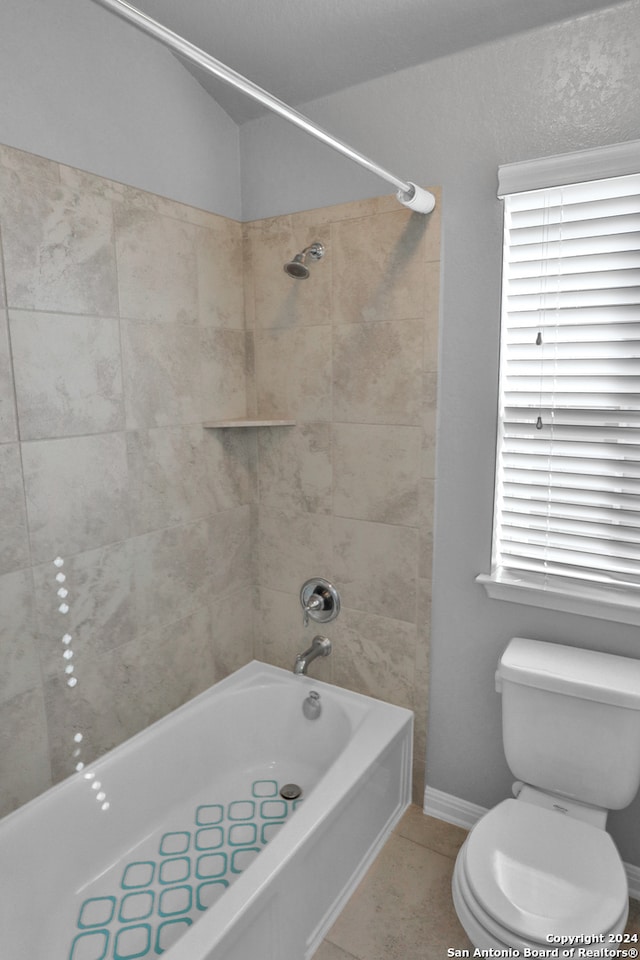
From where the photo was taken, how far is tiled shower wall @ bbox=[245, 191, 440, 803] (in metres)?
1.95

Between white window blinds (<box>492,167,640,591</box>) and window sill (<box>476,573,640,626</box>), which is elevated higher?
white window blinds (<box>492,167,640,591</box>)

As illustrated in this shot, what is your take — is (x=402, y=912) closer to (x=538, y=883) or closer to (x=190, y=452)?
(x=538, y=883)

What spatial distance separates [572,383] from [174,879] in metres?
1.90

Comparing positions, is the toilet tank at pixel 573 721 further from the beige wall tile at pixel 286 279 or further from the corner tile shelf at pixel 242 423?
the beige wall tile at pixel 286 279

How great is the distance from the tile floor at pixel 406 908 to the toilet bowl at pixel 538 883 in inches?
15.7

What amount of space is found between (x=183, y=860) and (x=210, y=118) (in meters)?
2.49

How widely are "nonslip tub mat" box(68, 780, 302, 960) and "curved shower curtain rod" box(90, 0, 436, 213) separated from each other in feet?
6.42

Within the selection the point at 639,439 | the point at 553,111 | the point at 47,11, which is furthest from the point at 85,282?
the point at 639,439

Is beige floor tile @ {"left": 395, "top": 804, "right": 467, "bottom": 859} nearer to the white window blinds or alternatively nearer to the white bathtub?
the white bathtub

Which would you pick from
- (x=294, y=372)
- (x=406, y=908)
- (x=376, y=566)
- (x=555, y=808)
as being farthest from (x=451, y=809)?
(x=294, y=372)

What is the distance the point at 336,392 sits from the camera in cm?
213

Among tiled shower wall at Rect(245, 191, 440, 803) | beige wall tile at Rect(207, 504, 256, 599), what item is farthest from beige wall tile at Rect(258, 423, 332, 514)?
beige wall tile at Rect(207, 504, 256, 599)

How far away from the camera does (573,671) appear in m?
1.67

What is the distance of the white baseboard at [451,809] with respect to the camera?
2.09 meters
